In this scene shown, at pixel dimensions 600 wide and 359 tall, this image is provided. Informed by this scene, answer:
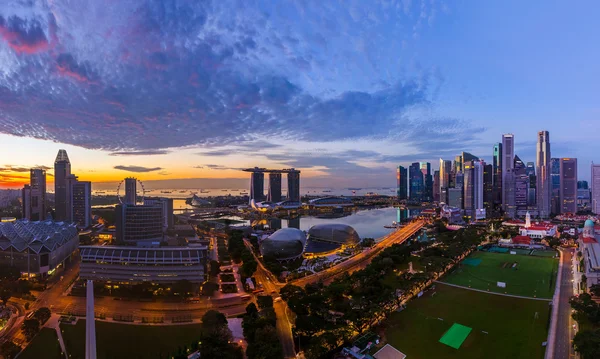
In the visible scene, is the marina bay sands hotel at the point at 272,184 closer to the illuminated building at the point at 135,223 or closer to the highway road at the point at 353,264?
the highway road at the point at 353,264

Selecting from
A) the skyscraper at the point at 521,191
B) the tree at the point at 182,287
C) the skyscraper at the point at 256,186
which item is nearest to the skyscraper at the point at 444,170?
the skyscraper at the point at 521,191

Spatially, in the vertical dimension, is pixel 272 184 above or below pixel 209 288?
above

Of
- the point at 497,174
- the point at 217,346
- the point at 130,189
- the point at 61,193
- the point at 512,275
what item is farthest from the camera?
the point at 497,174

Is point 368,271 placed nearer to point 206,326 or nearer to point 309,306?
point 309,306

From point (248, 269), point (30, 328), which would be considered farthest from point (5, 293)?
point (248, 269)

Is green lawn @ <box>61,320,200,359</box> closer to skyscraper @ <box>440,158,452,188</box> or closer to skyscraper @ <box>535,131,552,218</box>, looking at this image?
skyscraper @ <box>535,131,552,218</box>

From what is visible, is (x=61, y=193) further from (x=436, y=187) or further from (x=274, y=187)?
(x=436, y=187)
